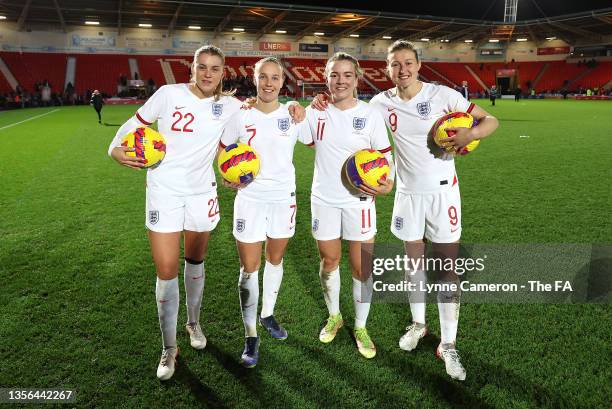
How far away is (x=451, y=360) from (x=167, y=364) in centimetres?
199

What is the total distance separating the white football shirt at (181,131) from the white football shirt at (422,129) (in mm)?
1245

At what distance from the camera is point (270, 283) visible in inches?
133

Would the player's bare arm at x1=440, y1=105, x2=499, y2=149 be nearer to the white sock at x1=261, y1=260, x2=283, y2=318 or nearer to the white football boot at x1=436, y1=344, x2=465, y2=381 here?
the white football boot at x1=436, y1=344, x2=465, y2=381

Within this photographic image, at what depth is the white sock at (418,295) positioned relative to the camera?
3293 millimetres

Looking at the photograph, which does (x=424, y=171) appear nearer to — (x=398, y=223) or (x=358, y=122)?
(x=398, y=223)

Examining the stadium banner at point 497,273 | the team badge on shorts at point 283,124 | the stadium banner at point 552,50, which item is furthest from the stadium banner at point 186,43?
the team badge on shorts at point 283,124

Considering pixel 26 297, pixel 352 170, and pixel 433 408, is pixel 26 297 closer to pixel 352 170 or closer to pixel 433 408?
pixel 352 170

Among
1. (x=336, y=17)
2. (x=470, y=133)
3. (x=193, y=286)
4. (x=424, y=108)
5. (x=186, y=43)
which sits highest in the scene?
(x=336, y=17)

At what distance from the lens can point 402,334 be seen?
3.51 metres

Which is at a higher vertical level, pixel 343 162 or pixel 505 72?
pixel 505 72

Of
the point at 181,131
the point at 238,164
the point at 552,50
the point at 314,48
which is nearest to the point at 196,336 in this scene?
the point at 238,164

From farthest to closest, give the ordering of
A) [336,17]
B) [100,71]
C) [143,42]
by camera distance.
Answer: [143,42] → [336,17] → [100,71]

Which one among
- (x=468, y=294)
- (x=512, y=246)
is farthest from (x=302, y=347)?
(x=512, y=246)

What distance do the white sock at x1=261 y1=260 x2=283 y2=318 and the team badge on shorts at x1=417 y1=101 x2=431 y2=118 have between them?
5.02ft
